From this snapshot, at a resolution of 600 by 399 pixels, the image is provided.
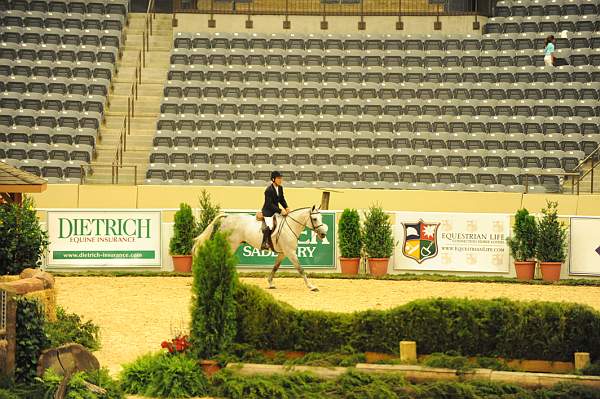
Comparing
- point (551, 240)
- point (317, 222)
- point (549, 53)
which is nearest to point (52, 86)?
point (317, 222)

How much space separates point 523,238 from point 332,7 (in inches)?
606

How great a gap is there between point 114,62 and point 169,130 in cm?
456

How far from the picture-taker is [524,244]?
87.2ft

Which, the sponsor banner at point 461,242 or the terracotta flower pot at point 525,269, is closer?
the terracotta flower pot at point 525,269

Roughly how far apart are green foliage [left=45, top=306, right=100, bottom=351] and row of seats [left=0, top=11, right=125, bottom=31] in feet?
70.0

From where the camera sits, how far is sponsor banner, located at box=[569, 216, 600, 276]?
87.0 ft

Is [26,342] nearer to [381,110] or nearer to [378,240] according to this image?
[378,240]

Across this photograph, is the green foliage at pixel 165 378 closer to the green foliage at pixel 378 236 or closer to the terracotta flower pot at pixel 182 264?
the terracotta flower pot at pixel 182 264

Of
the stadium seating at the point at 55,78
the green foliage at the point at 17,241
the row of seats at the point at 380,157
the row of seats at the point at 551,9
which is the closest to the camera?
the green foliage at the point at 17,241

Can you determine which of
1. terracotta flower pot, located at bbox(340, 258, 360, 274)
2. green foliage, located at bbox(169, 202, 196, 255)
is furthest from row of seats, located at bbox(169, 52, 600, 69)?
terracotta flower pot, located at bbox(340, 258, 360, 274)

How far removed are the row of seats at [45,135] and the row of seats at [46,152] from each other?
52 centimetres

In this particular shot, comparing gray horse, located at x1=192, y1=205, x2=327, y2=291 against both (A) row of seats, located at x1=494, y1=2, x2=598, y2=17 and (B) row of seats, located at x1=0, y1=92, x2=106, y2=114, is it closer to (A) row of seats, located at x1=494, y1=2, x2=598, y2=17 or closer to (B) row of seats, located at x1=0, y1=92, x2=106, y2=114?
(B) row of seats, located at x1=0, y1=92, x2=106, y2=114

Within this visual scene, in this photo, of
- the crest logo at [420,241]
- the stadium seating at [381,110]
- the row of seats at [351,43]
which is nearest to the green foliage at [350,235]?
the crest logo at [420,241]

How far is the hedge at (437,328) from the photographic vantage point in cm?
1430
